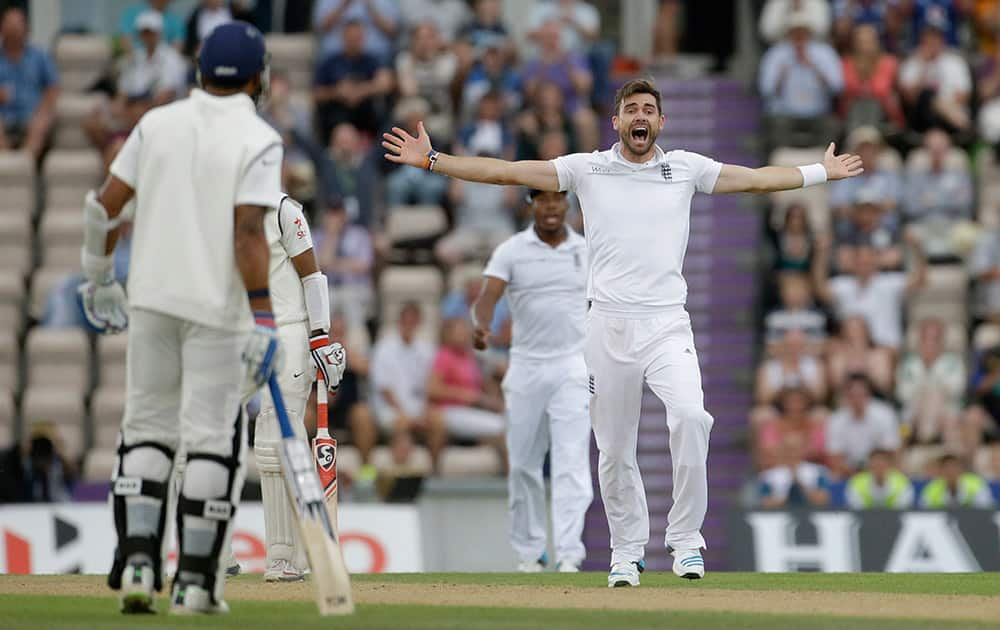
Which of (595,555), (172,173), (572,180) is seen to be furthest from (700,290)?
(172,173)

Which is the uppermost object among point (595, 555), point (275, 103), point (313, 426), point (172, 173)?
point (275, 103)

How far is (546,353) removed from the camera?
14047 mm

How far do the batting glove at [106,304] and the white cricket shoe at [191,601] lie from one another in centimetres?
122

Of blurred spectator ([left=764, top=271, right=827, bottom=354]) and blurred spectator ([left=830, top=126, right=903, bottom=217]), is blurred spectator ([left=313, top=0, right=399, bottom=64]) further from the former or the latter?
blurred spectator ([left=764, top=271, right=827, bottom=354])

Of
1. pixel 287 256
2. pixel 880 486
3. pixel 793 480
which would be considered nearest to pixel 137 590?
pixel 287 256

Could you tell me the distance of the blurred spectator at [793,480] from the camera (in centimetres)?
1716

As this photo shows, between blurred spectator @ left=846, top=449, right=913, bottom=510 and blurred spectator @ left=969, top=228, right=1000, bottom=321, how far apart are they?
2755 mm

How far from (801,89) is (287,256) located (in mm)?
10955

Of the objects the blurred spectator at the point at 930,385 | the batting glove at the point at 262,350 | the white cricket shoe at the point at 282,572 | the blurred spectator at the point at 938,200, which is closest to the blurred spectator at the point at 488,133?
the blurred spectator at the point at 938,200

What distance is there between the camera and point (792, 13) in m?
21.7

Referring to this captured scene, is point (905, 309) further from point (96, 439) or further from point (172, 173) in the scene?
point (172, 173)

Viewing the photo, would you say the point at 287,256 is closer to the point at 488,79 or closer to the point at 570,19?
the point at 488,79

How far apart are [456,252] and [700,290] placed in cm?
259

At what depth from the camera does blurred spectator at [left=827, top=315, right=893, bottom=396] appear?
18.7 metres
